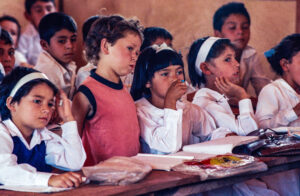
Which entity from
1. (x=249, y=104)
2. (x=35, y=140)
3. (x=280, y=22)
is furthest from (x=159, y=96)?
(x=280, y=22)

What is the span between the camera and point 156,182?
6.24 ft

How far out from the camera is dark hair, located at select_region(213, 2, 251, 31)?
431 centimetres

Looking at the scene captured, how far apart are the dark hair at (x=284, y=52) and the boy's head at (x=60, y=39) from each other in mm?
1581

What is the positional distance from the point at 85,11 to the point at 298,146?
321 centimetres

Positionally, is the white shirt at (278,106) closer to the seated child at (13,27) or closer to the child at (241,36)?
the child at (241,36)

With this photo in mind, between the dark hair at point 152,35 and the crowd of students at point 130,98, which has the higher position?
the dark hair at point 152,35

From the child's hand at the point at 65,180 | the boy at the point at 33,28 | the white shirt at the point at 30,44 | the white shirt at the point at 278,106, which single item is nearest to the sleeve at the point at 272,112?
the white shirt at the point at 278,106

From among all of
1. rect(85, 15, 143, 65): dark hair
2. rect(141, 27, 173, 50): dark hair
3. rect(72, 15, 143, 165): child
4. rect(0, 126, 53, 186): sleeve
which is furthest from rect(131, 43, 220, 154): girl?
rect(0, 126, 53, 186): sleeve

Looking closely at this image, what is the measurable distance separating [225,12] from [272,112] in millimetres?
1351

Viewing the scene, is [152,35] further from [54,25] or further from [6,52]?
[6,52]

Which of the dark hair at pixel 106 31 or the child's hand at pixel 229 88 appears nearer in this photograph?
the dark hair at pixel 106 31

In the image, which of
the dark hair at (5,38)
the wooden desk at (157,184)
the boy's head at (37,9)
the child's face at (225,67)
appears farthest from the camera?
the boy's head at (37,9)

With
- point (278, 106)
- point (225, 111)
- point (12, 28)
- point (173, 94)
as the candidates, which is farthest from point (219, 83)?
point (12, 28)

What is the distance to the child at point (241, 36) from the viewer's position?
4.32 metres
